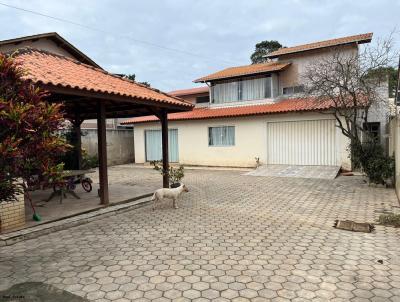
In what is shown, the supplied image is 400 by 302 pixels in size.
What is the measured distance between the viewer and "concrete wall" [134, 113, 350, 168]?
15416mm

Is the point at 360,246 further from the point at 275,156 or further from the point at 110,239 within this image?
the point at 275,156

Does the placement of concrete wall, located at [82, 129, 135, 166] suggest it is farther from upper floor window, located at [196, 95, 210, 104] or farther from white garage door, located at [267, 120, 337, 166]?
white garage door, located at [267, 120, 337, 166]

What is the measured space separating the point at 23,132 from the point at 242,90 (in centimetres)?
1685

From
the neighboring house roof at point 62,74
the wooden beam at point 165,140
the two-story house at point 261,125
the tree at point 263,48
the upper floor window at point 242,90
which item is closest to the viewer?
the neighboring house roof at point 62,74

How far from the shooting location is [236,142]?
17.4 m

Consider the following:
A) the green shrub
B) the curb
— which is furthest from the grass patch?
the curb

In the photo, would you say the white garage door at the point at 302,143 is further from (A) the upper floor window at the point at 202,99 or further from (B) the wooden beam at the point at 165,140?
(A) the upper floor window at the point at 202,99

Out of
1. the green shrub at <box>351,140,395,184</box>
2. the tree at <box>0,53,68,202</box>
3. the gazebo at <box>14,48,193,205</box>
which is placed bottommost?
the green shrub at <box>351,140,395,184</box>

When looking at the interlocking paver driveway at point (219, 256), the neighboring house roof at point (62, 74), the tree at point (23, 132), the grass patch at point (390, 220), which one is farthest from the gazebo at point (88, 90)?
the grass patch at point (390, 220)

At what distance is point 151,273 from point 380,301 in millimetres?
2601

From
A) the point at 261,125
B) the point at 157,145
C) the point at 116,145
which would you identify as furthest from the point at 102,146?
the point at 116,145

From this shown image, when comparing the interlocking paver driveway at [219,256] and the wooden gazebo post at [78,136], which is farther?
the wooden gazebo post at [78,136]

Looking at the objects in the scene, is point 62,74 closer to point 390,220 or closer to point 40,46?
point 40,46

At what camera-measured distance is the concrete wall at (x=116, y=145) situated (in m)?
20.0
